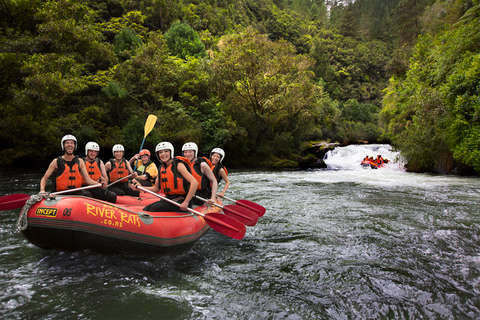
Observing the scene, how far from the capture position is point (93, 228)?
3.33m

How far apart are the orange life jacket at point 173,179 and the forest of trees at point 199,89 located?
9.89 metres

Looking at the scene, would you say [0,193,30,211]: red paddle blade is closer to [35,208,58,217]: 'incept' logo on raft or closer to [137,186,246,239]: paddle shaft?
[35,208,58,217]: 'incept' logo on raft

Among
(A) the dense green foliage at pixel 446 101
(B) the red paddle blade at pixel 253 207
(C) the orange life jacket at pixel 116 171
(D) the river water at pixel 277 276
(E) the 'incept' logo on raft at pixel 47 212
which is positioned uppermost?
(A) the dense green foliage at pixel 446 101

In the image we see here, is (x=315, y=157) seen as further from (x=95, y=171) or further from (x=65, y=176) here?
(x=65, y=176)

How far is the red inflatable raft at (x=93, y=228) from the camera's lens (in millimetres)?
3295

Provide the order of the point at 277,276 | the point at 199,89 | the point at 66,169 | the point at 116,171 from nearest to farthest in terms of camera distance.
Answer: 1. the point at 277,276
2. the point at 66,169
3. the point at 116,171
4. the point at 199,89

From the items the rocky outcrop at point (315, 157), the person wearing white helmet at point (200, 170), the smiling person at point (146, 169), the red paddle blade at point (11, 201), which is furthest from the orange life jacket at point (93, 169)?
the rocky outcrop at point (315, 157)

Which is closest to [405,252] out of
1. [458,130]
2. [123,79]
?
[458,130]

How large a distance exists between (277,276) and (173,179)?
203 centimetres

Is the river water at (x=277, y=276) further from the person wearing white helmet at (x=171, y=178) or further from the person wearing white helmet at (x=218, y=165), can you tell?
the person wearing white helmet at (x=218, y=165)

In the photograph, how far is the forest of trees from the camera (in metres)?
11.5

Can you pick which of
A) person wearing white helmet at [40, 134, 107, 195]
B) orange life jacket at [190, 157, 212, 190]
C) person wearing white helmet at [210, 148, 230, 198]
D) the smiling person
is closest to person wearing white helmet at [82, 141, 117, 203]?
person wearing white helmet at [40, 134, 107, 195]

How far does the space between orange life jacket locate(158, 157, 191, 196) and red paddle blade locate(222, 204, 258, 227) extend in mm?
855

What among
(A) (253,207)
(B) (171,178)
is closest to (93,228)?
(B) (171,178)
